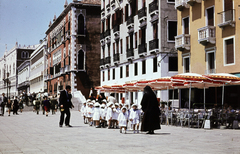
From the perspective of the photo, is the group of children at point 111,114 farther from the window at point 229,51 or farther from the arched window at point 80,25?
the arched window at point 80,25

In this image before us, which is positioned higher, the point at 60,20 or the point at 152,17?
the point at 60,20

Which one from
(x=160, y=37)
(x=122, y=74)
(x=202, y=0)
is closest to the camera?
(x=202, y=0)

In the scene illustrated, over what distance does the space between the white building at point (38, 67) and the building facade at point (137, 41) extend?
3315 cm

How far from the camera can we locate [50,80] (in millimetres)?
78750

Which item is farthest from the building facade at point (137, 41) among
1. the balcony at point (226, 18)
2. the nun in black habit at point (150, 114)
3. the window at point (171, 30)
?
the nun in black habit at point (150, 114)

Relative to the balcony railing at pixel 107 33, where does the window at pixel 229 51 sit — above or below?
below

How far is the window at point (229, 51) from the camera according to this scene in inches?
1057

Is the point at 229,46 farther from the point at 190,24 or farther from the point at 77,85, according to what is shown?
the point at 77,85

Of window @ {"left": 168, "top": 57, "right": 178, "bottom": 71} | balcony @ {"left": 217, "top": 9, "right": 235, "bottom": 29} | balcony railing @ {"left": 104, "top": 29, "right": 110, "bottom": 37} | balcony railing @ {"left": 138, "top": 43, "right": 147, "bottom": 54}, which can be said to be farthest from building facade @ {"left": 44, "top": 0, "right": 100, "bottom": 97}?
balcony @ {"left": 217, "top": 9, "right": 235, "bottom": 29}

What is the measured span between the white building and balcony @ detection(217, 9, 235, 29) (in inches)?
2319

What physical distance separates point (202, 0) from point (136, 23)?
1444 centimetres

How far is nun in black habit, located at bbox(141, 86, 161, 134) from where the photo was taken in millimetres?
16109

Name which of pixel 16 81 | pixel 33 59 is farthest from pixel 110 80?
pixel 16 81

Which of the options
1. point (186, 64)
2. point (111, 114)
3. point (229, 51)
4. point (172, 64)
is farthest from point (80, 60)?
point (111, 114)
